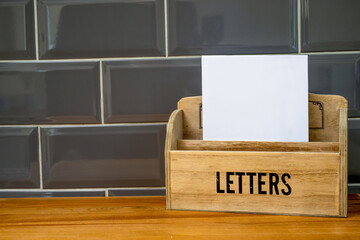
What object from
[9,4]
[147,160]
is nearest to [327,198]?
[147,160]

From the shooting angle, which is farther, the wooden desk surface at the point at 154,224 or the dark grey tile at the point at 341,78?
the dark grey tile at the point at 341,78

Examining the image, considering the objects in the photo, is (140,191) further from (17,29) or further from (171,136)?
(17,29)

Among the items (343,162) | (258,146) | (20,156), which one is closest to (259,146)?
(258,146)

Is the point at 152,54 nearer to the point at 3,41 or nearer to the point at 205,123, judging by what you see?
the point at 205,123

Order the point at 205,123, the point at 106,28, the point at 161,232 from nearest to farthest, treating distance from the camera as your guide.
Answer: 1. the point at 161,232
2. the point at 205,123
3. the point at 106,28

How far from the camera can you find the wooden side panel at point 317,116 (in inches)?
25.8

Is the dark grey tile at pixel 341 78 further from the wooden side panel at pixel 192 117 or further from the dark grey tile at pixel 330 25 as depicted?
the wooden side panel at pixel 192 117

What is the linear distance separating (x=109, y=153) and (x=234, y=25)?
42 centimetres

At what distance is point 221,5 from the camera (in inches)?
29.6

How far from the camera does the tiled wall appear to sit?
75cm

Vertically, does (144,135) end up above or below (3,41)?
below

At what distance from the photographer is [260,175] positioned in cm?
58

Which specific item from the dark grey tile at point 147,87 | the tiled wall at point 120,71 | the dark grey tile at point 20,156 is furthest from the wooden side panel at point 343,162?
the dark grey tile at point 20,156

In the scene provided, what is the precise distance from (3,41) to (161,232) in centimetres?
58
